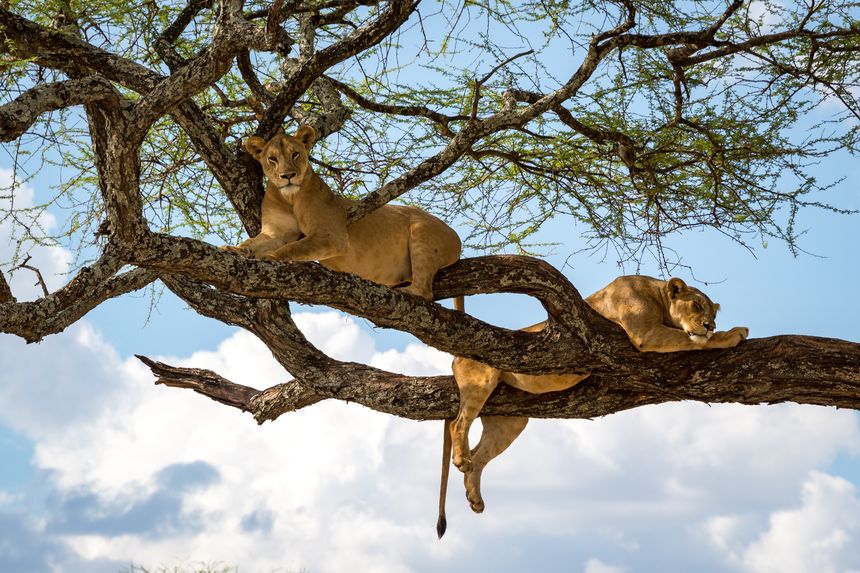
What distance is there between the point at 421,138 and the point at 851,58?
3.49m

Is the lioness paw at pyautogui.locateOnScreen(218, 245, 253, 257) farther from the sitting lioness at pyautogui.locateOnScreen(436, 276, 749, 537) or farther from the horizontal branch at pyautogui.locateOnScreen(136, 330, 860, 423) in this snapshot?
the sitting lioness at pyautogui.locateOnScreen(436, 276, 749, 537)

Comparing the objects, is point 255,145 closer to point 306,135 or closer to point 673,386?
point 306,135

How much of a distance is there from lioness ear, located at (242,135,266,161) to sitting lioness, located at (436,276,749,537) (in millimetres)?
1973

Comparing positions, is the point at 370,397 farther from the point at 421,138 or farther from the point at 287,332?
the point at 421,138

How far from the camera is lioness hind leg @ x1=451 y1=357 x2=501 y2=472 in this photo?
7.06 meters

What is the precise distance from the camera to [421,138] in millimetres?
8508


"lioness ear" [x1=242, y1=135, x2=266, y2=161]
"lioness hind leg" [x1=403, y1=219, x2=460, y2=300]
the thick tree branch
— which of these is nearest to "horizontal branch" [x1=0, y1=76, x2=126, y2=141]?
the thick tree branch

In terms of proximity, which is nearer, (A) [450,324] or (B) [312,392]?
(A) [450,324]

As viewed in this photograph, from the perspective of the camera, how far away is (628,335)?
22.0ft

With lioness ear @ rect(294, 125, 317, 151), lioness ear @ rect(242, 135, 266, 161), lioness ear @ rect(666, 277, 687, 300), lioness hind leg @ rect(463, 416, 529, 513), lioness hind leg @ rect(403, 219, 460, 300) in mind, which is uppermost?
lioness ear @ rect(294, 125, 317, 151)

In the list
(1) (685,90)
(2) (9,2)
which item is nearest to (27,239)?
(2) (9,2)

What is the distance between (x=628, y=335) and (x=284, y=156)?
2.48 metres

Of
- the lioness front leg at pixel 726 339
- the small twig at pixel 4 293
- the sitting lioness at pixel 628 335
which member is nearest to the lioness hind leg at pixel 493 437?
the sitting lioness at pixel 628 335

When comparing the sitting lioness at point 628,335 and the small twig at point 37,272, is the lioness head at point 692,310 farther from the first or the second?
the small twig at point 37,272
